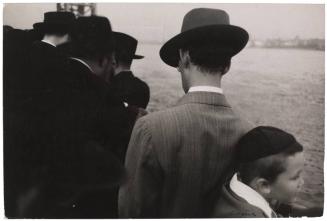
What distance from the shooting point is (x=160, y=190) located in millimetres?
1687

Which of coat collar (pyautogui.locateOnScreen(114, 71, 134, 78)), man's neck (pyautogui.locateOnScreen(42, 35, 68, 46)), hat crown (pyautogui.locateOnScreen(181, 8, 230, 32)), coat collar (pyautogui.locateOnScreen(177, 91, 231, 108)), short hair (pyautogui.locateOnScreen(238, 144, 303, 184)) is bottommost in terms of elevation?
short hair (pyautogui.locateOnScreen(238, 144, 303, 184))

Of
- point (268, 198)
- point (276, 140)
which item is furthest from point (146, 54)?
point (268, 198)

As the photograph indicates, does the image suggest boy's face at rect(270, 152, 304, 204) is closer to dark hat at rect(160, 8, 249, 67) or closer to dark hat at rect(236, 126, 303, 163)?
dark hat at rect(236, 126, 303, 163)

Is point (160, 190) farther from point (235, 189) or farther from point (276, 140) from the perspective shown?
point (276, 140)

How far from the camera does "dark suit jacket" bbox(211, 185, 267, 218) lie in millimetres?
1821

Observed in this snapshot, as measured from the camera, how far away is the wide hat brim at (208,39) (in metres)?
1.75

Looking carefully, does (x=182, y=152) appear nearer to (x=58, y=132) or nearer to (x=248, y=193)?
(x=248, y=193)

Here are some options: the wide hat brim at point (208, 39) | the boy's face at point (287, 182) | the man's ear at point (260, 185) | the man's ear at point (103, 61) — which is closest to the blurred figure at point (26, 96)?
the man's ear at point (103, 61)

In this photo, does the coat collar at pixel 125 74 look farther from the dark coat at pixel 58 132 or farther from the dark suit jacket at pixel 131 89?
the dark coat at pixel 58 132

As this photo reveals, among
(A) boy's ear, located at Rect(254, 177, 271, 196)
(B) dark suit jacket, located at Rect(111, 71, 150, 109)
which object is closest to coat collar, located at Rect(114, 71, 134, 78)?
(B) dark suit jacket, located at Rect(111, 71, 150, 109)

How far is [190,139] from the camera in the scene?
1655mm

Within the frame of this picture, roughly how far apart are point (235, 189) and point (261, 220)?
0.22m

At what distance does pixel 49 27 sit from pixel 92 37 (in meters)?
0.29

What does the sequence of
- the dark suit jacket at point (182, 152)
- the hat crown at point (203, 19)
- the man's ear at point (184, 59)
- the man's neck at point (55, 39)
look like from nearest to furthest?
the dark suit jacket at point (182, 152)
the man's ear at point (184, 59)
the hat crown at point (203, 19)
the man's neck at point (55, 39)
